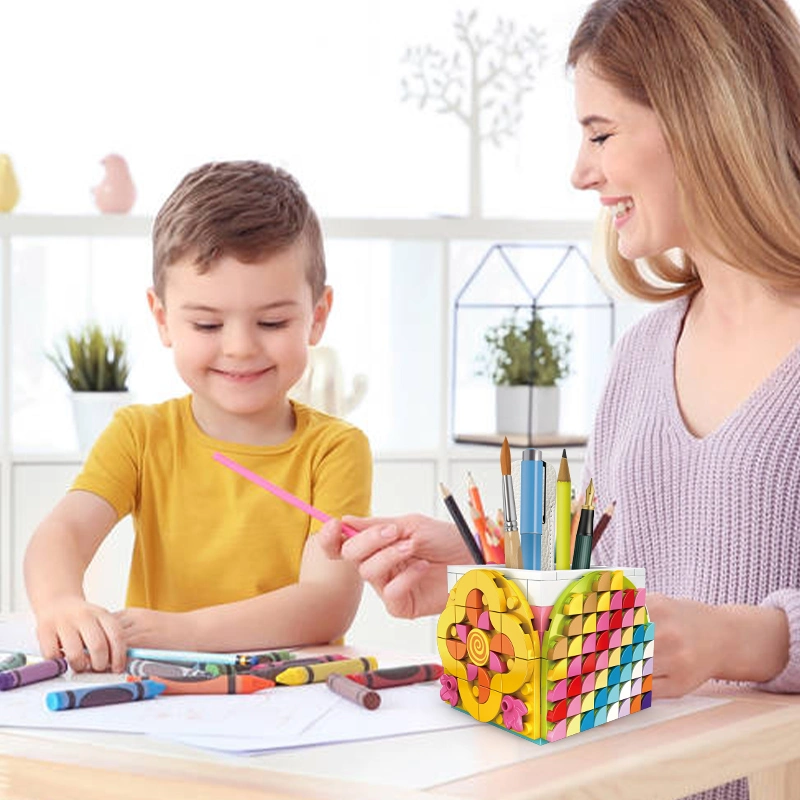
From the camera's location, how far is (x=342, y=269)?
3771 mm

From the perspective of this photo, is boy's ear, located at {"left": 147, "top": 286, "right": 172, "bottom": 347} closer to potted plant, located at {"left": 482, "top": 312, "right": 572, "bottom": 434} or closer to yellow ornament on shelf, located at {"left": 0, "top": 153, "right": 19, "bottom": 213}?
yellow ornament on shelf, located at {"left": 0, "top": 153, "right": 19, "bottom": 213}

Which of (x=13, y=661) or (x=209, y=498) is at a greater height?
(x=209, y=498)

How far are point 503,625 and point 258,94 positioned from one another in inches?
109

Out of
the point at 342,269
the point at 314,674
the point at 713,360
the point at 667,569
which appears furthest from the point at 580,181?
the point at 342,269

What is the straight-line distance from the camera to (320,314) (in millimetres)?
1768

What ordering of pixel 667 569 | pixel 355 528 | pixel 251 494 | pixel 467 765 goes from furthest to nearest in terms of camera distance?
pixel 251 494, pixel 667 569, pixel 355 528, pixel 467 765

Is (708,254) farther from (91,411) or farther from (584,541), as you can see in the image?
(91,411)

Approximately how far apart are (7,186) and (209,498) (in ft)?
6.06

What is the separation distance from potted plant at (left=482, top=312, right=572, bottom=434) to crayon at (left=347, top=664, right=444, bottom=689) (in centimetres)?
228

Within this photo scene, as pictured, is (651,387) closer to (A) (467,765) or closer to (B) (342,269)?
(A) (467,765)

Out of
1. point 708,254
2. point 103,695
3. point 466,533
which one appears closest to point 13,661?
point 103,695

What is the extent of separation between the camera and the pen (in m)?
1.12

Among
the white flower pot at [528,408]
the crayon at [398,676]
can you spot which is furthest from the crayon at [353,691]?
the white flower pot at [528,408]

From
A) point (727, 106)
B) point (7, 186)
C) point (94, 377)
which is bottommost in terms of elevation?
point (94, 377)
